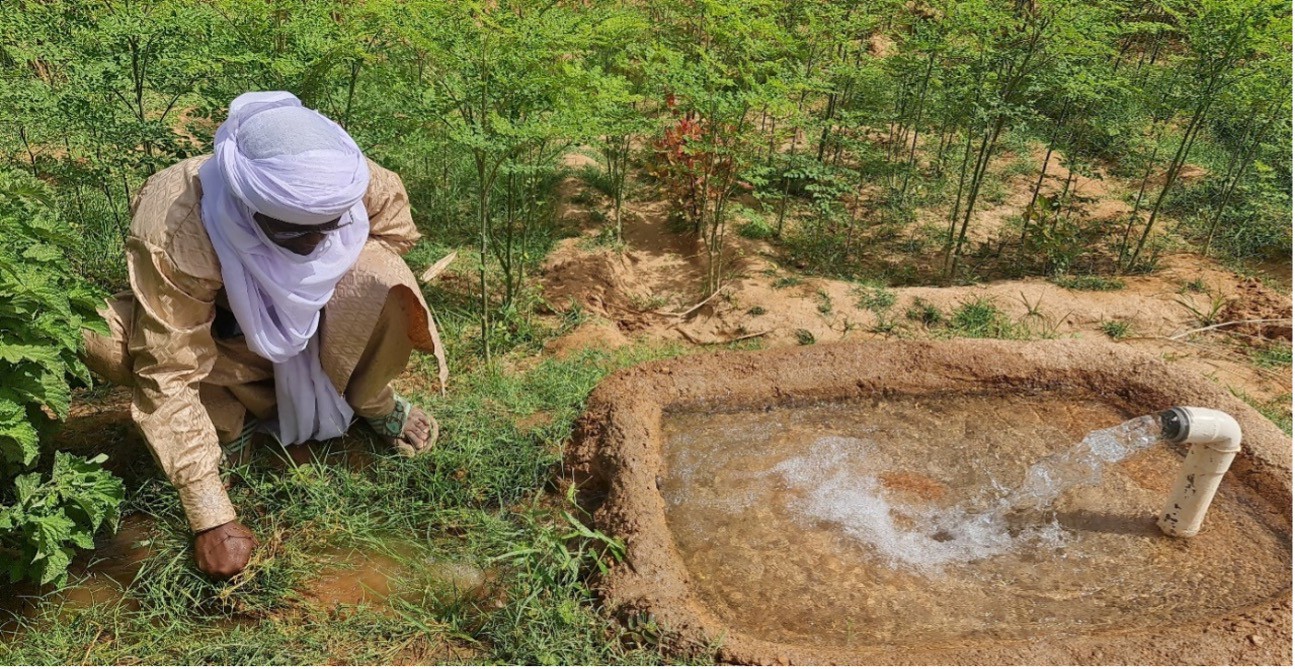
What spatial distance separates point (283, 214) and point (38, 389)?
0.79 meters

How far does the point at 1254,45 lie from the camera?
4379 millimetres

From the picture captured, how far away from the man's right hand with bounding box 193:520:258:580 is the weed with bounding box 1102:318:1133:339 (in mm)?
3888

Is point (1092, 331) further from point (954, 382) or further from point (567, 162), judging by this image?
point (567, 162)

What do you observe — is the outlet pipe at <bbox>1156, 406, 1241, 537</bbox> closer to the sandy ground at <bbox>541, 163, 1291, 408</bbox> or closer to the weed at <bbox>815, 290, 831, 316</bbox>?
the sandy ground at <bbox>541, 163, 1291, 408</bbox>

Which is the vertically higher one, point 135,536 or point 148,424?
point 148,424

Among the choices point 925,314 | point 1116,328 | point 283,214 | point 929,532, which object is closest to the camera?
point 283,214

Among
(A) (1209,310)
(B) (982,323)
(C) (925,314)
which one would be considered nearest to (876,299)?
(C) (925,314)

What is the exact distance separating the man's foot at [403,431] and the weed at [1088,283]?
3.41 meters

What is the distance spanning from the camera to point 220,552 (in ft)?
8.37

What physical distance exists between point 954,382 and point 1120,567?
0.98 m

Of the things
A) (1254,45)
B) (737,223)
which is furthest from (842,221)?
(1254,45)

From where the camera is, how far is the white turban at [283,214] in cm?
242

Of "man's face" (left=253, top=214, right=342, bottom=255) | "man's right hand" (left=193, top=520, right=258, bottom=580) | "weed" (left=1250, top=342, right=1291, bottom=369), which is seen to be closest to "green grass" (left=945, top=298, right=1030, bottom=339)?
"weed" (left=1250, top=342, right=1291, bottom=369)

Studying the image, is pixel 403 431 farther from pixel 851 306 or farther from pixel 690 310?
pixel 851 306
